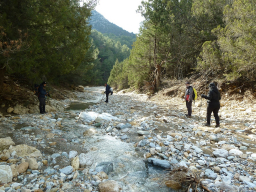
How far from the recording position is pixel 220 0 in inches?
493

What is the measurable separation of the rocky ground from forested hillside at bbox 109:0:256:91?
436 centimetres

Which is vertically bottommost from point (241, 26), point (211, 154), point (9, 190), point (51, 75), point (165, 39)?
point (9, 190)

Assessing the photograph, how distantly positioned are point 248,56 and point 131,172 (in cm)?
850

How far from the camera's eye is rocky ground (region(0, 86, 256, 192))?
3.02 m

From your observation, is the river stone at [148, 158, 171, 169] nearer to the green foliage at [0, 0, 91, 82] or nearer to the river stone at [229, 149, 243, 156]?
the river stone at [229, 149, 243, 156]

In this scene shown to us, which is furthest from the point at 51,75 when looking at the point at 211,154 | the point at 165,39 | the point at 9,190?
the point at 165,39

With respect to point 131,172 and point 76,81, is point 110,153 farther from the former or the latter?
point 76,81

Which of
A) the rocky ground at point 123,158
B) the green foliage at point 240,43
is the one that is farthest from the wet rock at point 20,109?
the green foliage at point 240,43

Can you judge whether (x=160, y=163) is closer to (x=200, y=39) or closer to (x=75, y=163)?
(x=75, y=163)

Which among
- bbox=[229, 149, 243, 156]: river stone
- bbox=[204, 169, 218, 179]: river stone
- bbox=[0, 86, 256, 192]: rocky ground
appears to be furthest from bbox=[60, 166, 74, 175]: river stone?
bbox=[229, 149, 243, 156]: river stone

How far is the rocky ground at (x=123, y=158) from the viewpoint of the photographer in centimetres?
302

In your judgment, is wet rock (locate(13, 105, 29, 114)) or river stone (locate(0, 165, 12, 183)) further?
wet rock (locate(13, 105, 29, 114))

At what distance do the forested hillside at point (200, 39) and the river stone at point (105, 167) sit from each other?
8.52m

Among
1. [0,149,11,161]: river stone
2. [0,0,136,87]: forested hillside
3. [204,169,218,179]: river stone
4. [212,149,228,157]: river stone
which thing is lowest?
[0,149,11,161]: river stone
